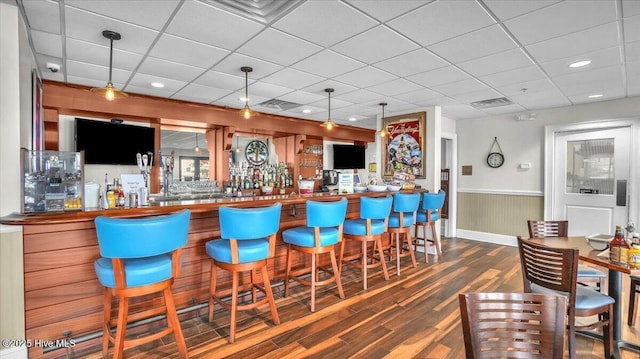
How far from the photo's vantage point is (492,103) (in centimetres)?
517

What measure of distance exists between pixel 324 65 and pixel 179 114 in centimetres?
306

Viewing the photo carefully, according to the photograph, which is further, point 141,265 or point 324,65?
point 324,65

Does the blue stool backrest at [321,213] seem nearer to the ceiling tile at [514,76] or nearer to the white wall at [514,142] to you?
the ceiling tile at [514,76]

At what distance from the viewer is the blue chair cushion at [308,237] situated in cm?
303

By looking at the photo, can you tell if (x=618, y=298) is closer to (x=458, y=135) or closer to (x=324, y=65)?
(x=324, y=65)

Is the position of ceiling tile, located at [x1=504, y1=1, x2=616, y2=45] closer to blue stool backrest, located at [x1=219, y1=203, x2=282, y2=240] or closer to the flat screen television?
blue stool backrest, located at [x1=219, y1=203, x2=282, y2=240]

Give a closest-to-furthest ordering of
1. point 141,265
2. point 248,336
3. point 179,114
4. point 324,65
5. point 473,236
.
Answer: point 141,265, point 248,336, point 324,65, point 179,114, point 473,236

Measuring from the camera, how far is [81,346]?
7.55ft

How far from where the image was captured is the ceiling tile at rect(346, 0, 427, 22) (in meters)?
2.17

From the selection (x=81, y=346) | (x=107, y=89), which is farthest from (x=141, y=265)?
(x=107, y=89)

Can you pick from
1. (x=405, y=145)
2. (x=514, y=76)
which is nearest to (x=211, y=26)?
(x=514, y=76)

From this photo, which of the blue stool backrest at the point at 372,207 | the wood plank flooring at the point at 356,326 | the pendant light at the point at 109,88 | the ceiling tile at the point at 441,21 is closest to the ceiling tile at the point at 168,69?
the pendant light at the point at 109,88

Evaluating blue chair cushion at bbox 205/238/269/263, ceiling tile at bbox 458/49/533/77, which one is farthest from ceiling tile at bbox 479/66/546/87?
blue chair cushion at bbox 205/238/269/263

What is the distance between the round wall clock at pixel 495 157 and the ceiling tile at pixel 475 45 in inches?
142
